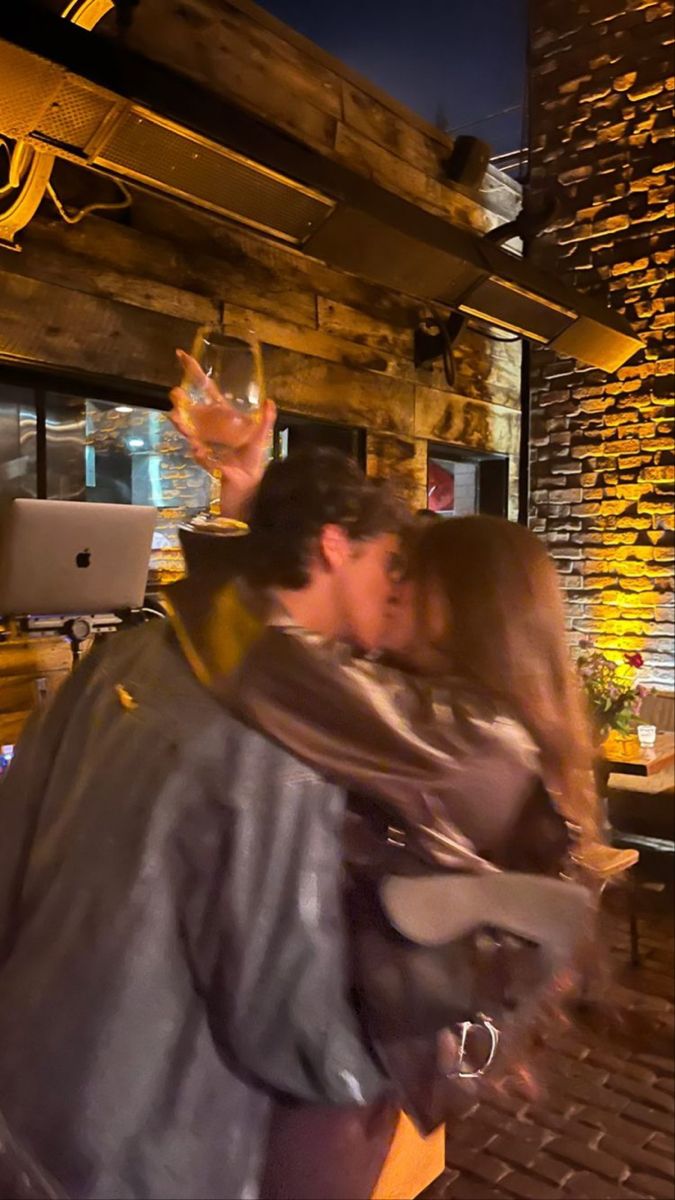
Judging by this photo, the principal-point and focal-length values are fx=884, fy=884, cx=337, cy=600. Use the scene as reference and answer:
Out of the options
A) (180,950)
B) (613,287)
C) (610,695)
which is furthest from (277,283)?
(180,950)

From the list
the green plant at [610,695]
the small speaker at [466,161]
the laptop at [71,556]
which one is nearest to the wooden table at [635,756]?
the green plant at [610,695]

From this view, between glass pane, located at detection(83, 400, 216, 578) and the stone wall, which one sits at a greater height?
the stone wall

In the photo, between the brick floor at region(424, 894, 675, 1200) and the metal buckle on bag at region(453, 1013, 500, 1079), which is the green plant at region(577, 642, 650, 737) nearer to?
the brick floor at region(424, 894, 675, 1200)

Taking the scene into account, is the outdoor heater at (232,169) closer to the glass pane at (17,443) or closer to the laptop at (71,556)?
the glass pane at (17,443)

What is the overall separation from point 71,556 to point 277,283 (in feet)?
6.14

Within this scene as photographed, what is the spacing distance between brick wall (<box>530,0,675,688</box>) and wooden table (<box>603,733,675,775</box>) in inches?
38.3

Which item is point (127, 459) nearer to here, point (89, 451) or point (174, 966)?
point (89, 451)

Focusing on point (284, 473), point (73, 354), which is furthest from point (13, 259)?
point (284, 473)

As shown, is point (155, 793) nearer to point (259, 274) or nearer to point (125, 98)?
point (125, 98)

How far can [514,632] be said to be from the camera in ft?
2.39

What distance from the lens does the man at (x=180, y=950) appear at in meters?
0.66

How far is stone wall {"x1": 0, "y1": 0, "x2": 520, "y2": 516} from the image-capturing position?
2969mm

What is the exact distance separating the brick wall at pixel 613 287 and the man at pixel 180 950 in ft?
12.5

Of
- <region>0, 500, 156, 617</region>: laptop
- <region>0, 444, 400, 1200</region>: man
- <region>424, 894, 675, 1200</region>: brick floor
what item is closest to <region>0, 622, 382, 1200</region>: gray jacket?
<region>0, 444, 400, 1200</region>: man
